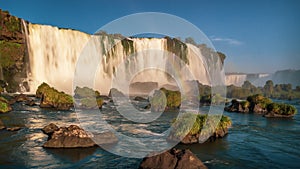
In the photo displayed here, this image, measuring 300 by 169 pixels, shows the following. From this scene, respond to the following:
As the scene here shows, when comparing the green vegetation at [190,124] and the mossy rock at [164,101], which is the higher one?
the mossy rock at [164,101]

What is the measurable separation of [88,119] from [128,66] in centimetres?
4436

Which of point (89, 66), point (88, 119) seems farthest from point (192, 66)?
point (88, 119)

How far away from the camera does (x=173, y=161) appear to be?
1095cm

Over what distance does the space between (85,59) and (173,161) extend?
51.1m

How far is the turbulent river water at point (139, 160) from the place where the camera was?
41.5ft

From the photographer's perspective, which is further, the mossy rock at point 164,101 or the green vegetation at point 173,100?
the green vegetation at point 173,100

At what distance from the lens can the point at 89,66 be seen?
60.3m

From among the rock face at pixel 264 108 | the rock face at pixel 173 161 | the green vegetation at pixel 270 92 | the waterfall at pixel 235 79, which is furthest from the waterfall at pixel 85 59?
the waterfall at pixel 235 79

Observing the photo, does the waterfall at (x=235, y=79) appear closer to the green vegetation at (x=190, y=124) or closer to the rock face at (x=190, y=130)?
the rock face at (x=190, y=130)

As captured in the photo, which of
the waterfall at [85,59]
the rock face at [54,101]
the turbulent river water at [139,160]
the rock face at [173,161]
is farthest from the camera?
the waterfall at [85,59]

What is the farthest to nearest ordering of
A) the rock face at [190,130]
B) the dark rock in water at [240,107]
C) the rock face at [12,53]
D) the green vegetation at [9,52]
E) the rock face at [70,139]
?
the green vegetation at [9,52] < the rock face at [12,53] < the dark rock in water at [240,107] < the rock face at [190,130] < the rock face at [70,139]

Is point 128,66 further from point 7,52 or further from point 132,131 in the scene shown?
point 132,131

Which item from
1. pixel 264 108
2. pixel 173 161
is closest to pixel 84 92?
pixel 264 108

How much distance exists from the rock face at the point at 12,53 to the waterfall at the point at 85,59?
1.36 metres
